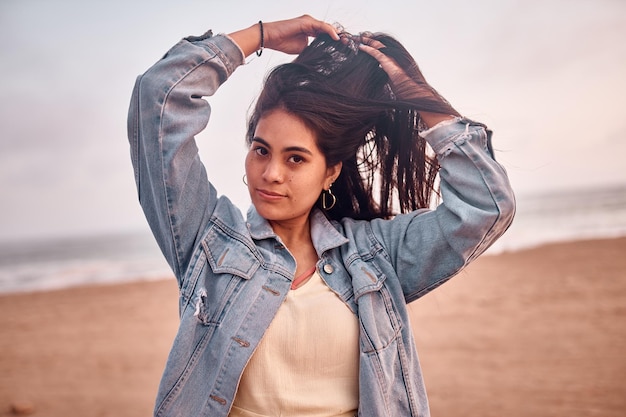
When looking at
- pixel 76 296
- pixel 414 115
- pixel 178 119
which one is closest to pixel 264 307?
pixel 178 119

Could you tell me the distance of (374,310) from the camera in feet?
6.23

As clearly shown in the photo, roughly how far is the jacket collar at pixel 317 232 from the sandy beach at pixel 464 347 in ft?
9.96

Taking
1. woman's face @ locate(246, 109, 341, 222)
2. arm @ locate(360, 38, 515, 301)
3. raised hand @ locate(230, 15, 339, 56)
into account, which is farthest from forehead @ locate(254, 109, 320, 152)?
arm @ locate(360, 38, 515, 301)

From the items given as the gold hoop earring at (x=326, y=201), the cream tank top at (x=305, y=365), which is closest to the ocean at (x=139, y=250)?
the gold hoop earring at (x=326, y=201)

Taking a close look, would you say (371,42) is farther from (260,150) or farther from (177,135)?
(177,135)

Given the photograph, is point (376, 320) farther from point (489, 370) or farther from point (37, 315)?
point (37, 315)

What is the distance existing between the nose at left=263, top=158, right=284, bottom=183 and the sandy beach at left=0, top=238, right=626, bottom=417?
3.33 m

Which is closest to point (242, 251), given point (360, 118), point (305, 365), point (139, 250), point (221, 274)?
point (221, 274)

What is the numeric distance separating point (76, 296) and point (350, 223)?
10911 millimetres

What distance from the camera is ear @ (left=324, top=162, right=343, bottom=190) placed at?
7.18 ft

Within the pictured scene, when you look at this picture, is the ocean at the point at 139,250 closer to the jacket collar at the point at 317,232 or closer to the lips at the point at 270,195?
the jacket collar at the point at 317,232

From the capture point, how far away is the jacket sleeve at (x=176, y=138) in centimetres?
182

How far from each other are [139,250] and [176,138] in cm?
2085

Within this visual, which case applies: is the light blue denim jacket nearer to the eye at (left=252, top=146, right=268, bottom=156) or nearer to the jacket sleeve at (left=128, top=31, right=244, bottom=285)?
the jacket sleeve at (left=128, top=31, right=244, bottom=285)
